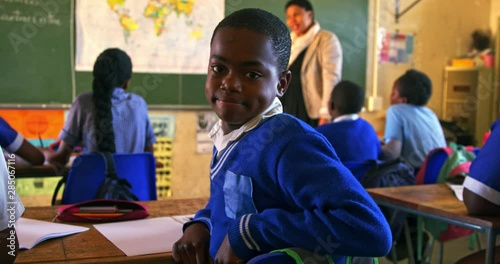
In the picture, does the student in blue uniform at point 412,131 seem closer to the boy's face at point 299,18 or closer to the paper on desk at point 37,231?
the boy's face at point 299,18

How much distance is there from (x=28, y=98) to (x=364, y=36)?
2926mm

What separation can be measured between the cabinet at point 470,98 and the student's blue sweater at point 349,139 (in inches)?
124

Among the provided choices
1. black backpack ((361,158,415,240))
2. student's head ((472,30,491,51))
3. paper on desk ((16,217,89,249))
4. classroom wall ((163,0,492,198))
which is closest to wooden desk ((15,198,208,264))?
paper on desk ((16,217,89,249))

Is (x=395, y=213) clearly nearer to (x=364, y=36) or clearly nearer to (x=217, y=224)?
(x=217, y=224)

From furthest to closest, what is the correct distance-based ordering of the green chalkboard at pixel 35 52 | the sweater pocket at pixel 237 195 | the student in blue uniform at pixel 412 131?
1. the green chalkboard at pixel 35 52
2. the student in blue uniform at pixel 412 131
3. the sweater pocket at pixel 237 195

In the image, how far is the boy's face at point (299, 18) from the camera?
3857mm

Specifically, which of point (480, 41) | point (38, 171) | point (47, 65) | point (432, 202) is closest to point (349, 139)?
point (432, 202)

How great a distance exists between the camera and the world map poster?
4086 mm

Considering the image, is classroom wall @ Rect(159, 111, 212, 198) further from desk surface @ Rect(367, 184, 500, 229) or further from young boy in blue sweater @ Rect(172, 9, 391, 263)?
young boy in blue sweater @ Rect(172, 9, 391, 263)

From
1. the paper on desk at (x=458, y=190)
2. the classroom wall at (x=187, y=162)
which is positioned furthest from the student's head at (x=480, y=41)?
the paper on desk at (x=458, y=190)

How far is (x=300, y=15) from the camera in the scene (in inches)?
152

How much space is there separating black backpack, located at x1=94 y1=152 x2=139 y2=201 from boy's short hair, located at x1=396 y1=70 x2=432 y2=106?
2007mm

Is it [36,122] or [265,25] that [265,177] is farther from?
[36,122]

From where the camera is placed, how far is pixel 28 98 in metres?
3.92
